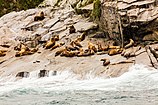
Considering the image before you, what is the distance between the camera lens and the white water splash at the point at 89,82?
44.6 feet

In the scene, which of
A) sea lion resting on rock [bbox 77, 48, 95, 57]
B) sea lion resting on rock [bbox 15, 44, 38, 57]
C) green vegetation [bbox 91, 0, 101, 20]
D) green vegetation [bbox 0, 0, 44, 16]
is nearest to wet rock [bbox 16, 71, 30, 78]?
sea lion resting on rock [bbox 77, 48, 95, 57]

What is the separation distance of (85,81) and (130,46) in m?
3.60

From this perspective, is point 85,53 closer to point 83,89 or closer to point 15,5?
point 83,89

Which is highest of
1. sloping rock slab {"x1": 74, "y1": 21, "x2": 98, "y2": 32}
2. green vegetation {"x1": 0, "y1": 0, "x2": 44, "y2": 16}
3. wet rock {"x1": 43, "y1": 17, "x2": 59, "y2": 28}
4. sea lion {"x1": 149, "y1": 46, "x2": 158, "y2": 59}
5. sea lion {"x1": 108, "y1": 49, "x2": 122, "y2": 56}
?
green vegetation {"x1": 0, "y1": 0, "x2": 44, "y2": 16}

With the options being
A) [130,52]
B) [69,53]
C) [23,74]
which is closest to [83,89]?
[130,52]

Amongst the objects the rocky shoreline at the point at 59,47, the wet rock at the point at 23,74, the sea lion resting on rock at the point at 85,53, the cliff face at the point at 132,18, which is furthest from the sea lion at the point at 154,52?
the wet rock at the point at 23,74

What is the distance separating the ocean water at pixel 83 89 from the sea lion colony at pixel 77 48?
168 cm

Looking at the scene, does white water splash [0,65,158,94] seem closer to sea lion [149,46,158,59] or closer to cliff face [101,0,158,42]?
sea lion [149,46,158,59]

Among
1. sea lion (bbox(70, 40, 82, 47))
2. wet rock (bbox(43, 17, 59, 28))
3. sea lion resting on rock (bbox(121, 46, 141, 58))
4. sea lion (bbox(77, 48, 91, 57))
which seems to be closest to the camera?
sea lion resting on rock (bbox(121, 46, 141, 58))

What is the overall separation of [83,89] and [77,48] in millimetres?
5152

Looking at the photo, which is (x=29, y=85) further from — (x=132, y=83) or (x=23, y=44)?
(x=23, y=44)

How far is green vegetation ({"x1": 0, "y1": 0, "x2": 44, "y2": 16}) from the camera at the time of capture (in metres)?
31.8

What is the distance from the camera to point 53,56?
18.5m

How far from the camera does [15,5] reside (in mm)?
34031
